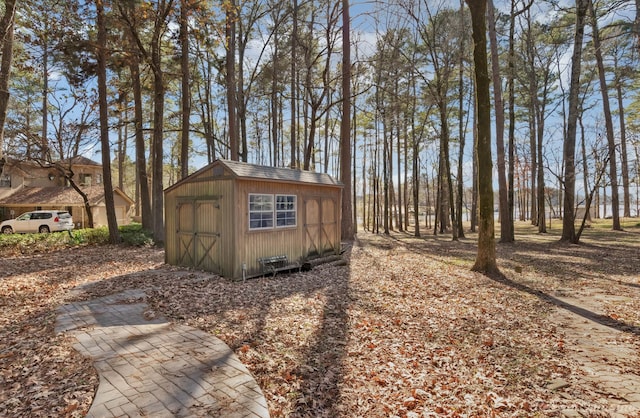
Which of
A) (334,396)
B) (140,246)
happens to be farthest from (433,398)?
(140,246)

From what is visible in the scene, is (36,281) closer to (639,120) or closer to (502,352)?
(502,352)

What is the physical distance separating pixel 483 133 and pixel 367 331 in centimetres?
635

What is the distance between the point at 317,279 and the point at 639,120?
1059 inches

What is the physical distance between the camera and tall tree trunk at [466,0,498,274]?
847cm

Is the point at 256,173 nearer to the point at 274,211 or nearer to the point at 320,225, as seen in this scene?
the point at 274,211

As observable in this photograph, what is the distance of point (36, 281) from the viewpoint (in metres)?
7.95

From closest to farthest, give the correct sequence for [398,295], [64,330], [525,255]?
[64,330] < [398,295] < [525,255]

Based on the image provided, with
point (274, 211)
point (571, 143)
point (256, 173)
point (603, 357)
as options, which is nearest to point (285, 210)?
point (274, 211)

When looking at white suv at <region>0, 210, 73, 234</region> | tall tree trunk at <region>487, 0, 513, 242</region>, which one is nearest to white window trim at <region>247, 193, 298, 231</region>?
tall tree trunk at <region>487, 0, 513, 242</region>

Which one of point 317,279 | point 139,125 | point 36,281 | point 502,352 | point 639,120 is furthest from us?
point 639,120

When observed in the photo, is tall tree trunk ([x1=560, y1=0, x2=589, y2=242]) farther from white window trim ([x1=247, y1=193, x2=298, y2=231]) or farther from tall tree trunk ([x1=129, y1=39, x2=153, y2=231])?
tall tree trunk ([x1=129, y1=39, x2=153, y2=231])

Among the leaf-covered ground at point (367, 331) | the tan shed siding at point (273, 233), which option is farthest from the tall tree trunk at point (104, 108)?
the tan shed siding at point (273, 233)

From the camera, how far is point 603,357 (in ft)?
13.8

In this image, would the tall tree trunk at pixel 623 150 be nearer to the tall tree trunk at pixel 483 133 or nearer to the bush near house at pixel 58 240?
the tall tree trunk at pixel 483 133
